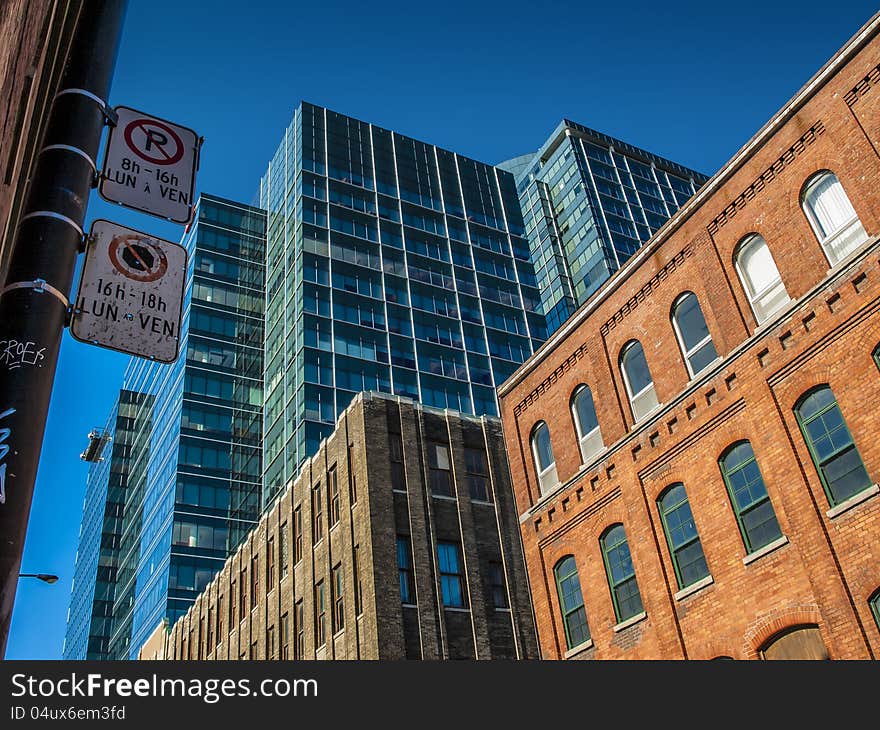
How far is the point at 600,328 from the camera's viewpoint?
23.8m

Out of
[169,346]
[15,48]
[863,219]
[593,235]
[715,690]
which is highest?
[593,235]

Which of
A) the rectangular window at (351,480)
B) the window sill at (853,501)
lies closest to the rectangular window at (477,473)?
the rectangular window at (351,480)

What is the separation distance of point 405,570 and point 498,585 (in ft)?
13.1

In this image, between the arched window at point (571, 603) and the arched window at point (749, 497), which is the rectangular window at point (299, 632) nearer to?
the arched window at point (571, 603)

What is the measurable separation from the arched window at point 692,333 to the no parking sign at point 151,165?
15.5 metres

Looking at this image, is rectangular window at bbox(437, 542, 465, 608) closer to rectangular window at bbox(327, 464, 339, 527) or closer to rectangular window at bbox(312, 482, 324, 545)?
rectangular window at bbox(327, 464, 339, 527)

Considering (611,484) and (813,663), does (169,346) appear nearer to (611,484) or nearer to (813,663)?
(813,663)

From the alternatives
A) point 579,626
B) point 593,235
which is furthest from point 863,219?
point 593,235

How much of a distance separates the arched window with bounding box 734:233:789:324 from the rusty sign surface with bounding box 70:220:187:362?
15.7 metres

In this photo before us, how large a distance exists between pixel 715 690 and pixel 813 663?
38.1 inches

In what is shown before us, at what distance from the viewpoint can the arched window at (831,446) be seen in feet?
54.1

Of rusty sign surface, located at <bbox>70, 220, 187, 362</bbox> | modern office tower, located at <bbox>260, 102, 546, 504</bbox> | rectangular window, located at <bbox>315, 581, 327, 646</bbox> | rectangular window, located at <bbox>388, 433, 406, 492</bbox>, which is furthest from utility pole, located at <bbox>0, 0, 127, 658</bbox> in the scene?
modern office tower, located at <bbox>260, 102, 546, 504</bbox>

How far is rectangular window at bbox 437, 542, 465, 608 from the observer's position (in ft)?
100

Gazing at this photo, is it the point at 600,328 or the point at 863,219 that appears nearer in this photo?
the point at 863,219
